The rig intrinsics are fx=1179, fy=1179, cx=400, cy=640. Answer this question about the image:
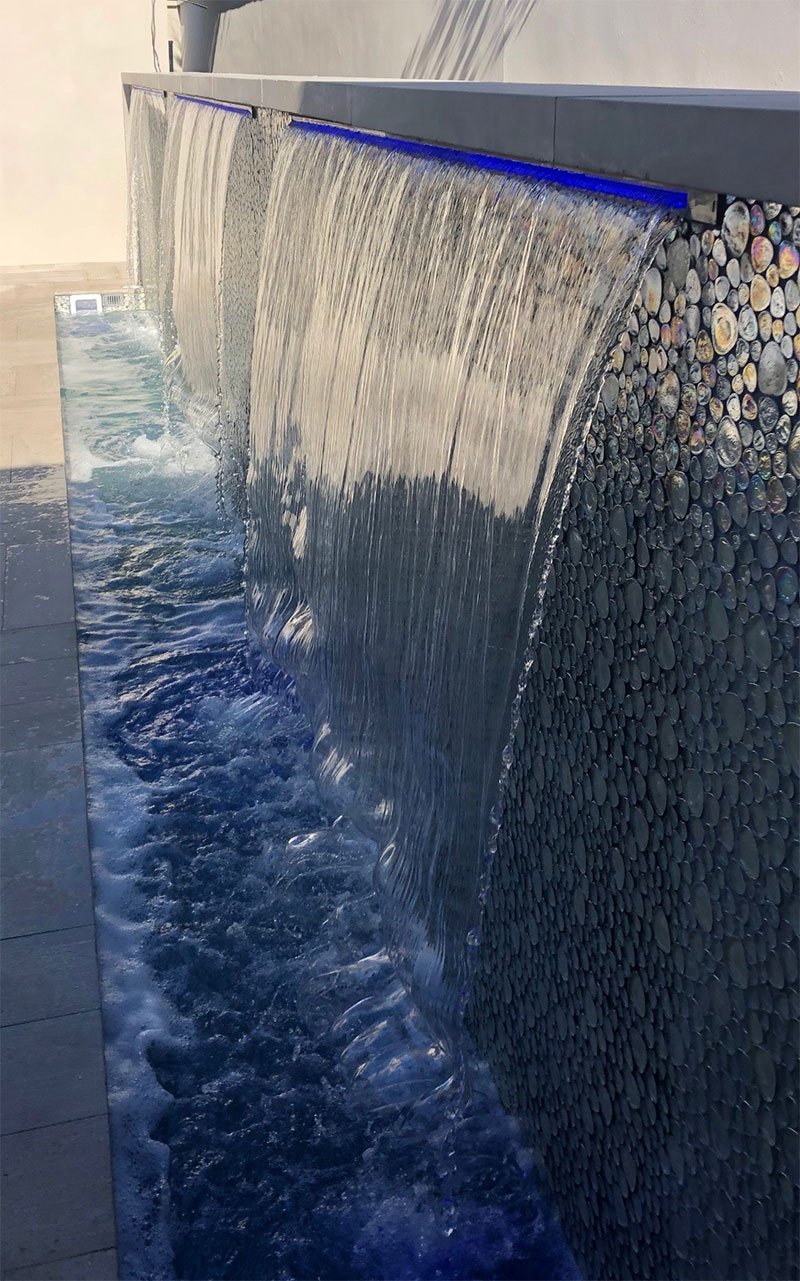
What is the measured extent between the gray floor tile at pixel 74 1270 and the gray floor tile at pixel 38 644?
2.76m

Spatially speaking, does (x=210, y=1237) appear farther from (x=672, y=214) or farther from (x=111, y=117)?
(x=111, y=117)

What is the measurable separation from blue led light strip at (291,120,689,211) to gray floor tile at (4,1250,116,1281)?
6.94 feet

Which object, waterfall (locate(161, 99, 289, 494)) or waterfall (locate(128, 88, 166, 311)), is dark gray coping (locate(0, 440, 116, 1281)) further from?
waterfall (locate(128, 88, 166, 311))

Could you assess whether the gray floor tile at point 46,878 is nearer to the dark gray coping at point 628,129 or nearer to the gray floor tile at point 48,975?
the gray floor tile at point 48,975

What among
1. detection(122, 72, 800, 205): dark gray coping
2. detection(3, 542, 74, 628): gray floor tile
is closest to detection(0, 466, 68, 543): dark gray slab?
detection(3, 542, 74, 628): gray floor tile

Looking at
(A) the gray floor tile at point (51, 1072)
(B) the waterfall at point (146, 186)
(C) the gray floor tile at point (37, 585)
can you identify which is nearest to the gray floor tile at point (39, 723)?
(C) the gray floor tile at point (37, 585)

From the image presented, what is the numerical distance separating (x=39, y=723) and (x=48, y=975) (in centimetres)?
137

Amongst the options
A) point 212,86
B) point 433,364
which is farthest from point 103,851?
point 212,86

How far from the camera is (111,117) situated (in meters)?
16.4

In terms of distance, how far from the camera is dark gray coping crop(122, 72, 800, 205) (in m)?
1.49

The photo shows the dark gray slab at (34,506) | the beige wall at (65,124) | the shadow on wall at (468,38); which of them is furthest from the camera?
the beige wall at (65,124)

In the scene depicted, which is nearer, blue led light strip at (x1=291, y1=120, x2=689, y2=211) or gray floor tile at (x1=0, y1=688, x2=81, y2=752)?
blue led light strip at (x1=291, y1=120, x2=689, y2=211)

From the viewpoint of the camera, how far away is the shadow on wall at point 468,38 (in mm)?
5613

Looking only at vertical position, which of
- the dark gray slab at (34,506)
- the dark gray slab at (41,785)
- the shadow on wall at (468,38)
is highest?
the shadow on wall at (468,38)
